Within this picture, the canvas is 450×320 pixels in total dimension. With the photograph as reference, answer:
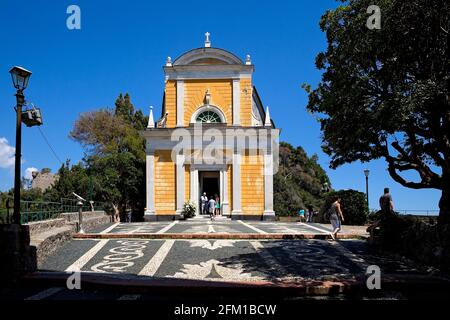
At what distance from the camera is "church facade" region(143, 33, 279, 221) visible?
90.2 feet

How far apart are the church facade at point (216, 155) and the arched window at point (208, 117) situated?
0.07 metres

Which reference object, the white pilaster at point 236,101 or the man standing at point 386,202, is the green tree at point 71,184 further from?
the man standing at point 386,202

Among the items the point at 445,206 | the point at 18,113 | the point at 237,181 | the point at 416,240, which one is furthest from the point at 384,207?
the point at 237,181

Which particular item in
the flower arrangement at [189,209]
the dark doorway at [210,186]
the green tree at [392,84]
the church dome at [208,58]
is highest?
the church dome at [208,58]

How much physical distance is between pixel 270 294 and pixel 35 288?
451 centimetres

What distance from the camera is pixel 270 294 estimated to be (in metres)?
8.29

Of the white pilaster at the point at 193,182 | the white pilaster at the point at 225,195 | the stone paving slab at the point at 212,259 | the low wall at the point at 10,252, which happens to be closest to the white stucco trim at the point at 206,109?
the white pilaster at the point at 193,182

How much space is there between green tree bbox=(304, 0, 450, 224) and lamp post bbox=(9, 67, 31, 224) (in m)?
6.40

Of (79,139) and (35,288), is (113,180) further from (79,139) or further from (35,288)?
(35,288)

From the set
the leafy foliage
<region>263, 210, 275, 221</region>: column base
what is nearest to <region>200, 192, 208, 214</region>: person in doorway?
<region>263, 210, 275, 221</region>: column base

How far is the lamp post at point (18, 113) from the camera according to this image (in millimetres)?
9281

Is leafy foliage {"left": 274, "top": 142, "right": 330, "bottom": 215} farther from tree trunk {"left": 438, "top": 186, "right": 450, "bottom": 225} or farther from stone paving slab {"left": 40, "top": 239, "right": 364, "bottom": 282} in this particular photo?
tree trunk {"left": 438, "top": 186, "right": 450, "bottom": 225}

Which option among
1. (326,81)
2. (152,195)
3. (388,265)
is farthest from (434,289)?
(152,195)

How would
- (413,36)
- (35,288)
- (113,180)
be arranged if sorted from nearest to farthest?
(413,36) < (35,288) < (113,180)
